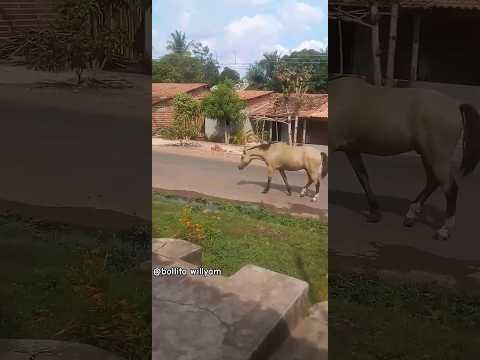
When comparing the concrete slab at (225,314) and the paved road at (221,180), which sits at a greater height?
the paved road at (221,180)

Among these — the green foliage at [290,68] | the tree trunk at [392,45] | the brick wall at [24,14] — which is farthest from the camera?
the brick wall at [24,14]

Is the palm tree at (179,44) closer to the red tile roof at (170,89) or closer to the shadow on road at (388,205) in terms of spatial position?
the red tile roof at (170,89)

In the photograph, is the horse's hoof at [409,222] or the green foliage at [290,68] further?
the horse's hoof at [409,222]

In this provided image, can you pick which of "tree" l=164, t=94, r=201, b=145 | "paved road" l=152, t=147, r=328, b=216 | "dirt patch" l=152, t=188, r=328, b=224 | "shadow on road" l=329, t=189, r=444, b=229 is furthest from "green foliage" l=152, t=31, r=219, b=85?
"shadow on road" l=329, t=189, r=444, b=229

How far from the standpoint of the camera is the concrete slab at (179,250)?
4.01 m

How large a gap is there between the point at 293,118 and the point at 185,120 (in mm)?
834

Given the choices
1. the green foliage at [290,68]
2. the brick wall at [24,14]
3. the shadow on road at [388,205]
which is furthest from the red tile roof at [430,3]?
the brick wall at [24,14]

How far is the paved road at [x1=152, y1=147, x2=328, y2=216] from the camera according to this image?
13.2 ft

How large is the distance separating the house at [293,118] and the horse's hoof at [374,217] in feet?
2.13

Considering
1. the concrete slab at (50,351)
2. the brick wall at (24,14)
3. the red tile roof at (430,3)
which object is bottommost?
the concrete slab at (50,351)

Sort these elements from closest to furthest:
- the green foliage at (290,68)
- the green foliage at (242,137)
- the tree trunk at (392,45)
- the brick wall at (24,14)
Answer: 1. the green foliage at (290,68)
2. the tree trunk at (392,45)
3. the green foliage at (242,137)
4. the brick wall at (24,14)

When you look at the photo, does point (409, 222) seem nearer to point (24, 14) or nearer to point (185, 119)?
point (185, 119)

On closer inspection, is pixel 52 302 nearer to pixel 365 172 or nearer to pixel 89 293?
pixel 89 293

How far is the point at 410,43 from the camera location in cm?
399
